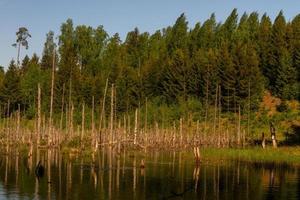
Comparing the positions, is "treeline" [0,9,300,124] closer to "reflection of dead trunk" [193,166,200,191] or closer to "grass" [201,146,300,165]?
"grass" [201,146,300,165]

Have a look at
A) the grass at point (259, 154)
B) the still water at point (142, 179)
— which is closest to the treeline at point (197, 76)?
the grass at point (259, 154)

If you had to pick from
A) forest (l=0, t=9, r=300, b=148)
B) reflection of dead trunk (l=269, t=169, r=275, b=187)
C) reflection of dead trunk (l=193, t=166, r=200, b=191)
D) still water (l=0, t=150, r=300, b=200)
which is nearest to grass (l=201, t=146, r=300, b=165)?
still water (l=0, t=150, r=300, b=200)

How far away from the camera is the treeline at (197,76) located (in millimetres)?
102375

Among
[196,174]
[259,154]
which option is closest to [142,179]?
[196,174]

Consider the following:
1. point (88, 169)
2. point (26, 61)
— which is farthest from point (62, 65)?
point (88, 169)

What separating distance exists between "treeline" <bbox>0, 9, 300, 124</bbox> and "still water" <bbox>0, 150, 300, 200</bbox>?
36.4 m

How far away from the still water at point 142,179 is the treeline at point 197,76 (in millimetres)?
36423

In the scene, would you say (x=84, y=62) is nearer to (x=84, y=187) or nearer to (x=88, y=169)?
(x=88, y=169)

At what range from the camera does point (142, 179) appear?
4162 cm

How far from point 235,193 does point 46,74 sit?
296ft

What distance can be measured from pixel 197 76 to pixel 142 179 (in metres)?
67.4

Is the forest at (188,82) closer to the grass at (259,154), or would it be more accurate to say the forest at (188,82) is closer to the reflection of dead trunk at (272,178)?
the grass at (259,154)

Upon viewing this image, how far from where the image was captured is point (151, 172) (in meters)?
46.3

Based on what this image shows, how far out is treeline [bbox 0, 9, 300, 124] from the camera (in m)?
102
